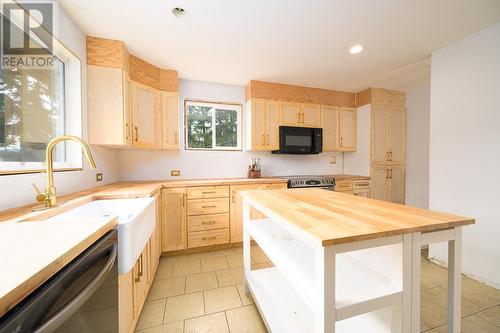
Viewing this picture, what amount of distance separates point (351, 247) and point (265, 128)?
2638 mm

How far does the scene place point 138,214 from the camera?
1205 mm

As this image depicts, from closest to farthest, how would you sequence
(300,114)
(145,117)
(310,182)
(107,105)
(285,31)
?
(285,31)
(107,105)
(145,117)
(310,182)
(300,114)

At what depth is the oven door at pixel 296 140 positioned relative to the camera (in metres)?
3.25

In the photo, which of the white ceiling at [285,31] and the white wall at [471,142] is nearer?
the white ceiling at [285,31]

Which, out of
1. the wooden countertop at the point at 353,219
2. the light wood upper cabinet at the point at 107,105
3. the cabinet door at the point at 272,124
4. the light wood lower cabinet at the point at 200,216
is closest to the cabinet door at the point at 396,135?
the cabinet door at the point at 272,124

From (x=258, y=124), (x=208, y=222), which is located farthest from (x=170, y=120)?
(x=208, y=222)

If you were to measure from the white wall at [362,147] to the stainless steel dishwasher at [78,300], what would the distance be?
3789 millimetres

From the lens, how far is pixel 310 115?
3.49 m

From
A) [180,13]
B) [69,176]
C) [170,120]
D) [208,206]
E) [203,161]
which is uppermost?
[180,13]

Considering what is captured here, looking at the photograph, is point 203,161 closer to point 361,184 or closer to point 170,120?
point 170,120

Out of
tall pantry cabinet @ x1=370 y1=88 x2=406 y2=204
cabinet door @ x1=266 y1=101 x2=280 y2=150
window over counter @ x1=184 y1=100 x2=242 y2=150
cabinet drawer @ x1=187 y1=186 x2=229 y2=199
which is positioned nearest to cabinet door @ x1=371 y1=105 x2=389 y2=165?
tall pantry cabinet @ x1=370 y1=88 x2=406 y2=204

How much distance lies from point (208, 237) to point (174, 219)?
514mm

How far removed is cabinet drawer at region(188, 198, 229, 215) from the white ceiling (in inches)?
71.7

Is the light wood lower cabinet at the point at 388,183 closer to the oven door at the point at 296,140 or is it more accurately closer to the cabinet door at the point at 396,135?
the cabinet door at the point at 396,135
